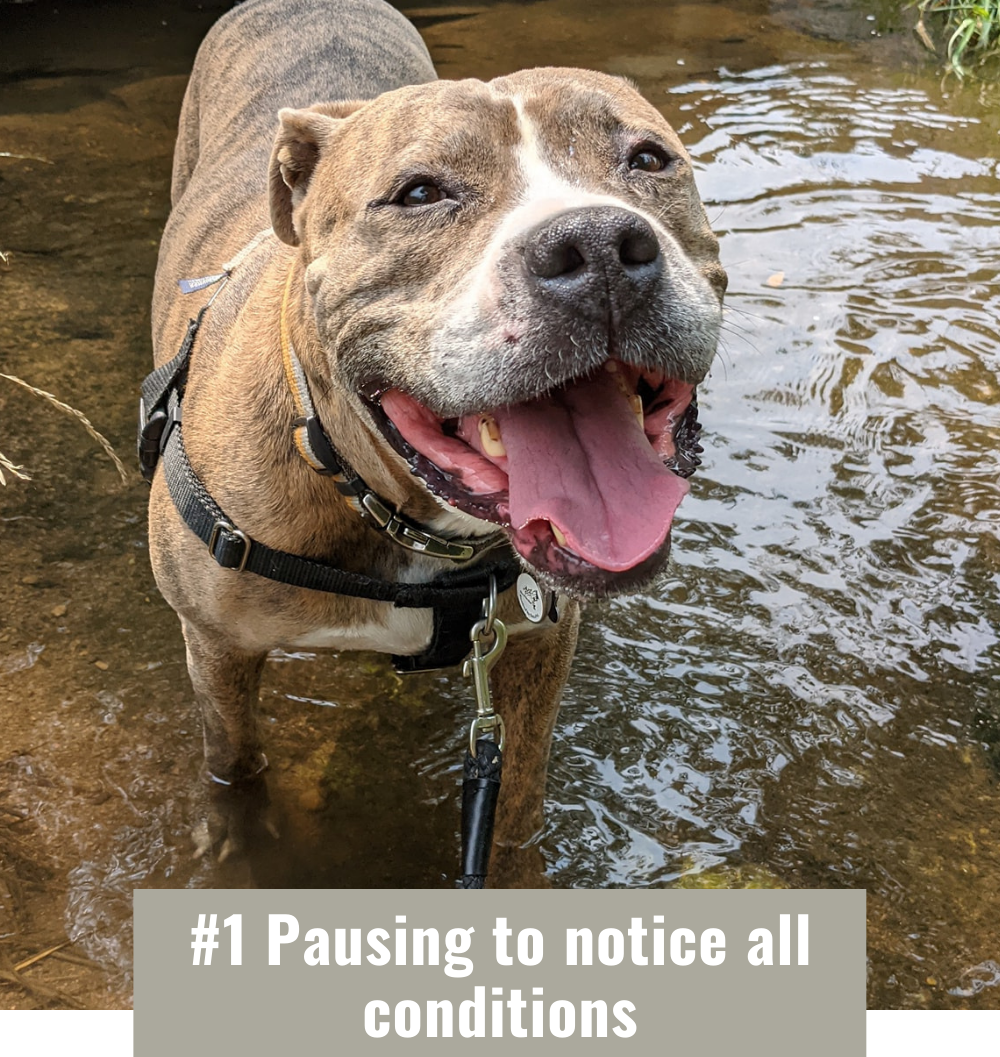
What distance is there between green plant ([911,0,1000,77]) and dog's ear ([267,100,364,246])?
21.0ft

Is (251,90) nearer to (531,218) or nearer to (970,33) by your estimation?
(531,218)

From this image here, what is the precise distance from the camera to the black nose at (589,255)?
6.10 ft

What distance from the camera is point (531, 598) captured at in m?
A: 2.54

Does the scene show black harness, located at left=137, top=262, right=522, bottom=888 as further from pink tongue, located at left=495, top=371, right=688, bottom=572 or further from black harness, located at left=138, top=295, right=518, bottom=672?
pink tongue, located at left=495, top=371, right=688, bottom=572

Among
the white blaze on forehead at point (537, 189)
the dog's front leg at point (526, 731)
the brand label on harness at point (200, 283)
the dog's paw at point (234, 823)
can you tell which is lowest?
the dog's paw at point (234, 823)

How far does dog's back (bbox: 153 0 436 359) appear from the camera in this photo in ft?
11.3

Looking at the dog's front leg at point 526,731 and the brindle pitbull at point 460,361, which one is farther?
the dog's front leg at point 526,731

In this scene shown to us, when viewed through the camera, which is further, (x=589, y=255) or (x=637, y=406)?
(x=637, y=406)

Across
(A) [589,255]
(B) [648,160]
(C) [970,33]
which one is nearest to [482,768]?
(A) [589,255]

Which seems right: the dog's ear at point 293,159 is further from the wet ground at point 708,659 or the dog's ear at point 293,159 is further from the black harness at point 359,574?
the wet ground at point 708,659

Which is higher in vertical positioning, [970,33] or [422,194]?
[422,194]

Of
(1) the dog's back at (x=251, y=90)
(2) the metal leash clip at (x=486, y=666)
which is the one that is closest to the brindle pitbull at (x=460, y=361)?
(2) the metal leash clip at (x=486, y=666)

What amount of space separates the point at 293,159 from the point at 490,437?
788 millimetres

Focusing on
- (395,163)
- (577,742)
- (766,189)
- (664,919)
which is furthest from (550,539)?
(766,189)
